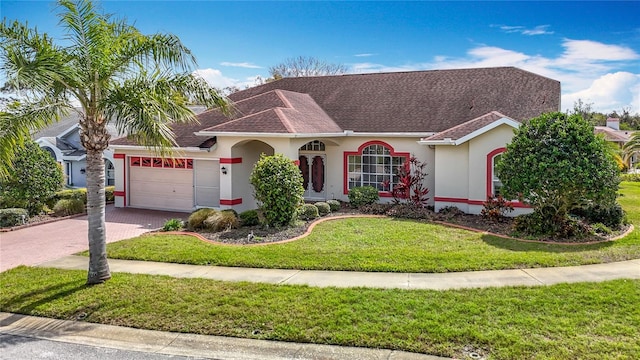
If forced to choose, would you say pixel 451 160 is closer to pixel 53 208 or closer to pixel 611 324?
pixel 611 324

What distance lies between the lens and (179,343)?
25.7ft

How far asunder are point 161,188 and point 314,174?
6553mm

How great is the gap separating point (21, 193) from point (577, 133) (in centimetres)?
1921

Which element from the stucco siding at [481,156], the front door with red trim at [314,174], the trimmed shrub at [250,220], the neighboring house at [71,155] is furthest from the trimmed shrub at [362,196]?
the neighboring house at [71,155]

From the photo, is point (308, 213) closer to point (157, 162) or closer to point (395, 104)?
point (157, 162)

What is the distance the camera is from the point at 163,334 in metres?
8.19

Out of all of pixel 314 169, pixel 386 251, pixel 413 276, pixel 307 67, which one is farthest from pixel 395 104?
pixel 307 67

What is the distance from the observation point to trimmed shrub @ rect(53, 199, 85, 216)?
19.9m

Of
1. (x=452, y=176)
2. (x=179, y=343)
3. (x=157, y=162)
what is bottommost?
(x=179, y=343)

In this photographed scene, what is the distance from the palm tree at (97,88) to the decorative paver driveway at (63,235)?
408cm

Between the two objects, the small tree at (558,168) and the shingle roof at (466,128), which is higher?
the shingle roof at (466,128)

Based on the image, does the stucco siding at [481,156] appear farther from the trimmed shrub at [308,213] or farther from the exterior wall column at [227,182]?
the exterior wall column at [227,182]

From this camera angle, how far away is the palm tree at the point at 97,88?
32.6 ft

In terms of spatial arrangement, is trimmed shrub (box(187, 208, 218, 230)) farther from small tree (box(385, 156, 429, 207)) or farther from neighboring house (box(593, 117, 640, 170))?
neighboring house (box(593, 117, 640, 170))
